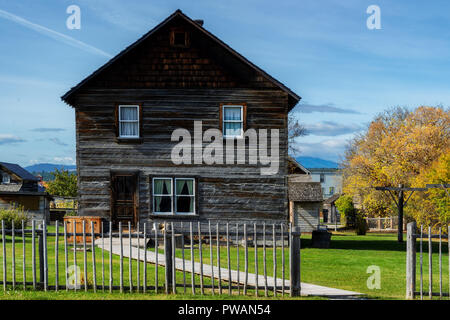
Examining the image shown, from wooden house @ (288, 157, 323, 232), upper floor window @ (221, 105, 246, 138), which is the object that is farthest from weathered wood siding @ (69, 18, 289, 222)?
wooden house @ (288, 157, 323, 232)

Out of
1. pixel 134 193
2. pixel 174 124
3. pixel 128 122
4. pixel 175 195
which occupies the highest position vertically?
pixel 128 122

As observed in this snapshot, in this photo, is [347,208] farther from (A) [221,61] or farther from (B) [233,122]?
(A) [221,61]

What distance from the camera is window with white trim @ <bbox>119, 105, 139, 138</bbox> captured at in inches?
1000

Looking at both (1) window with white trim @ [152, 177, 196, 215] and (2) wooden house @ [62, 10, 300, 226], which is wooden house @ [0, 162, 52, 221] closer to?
(2) wooden house @ [62, 10, 300, 226]

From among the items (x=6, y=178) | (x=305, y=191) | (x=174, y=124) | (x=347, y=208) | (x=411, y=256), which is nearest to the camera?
(x=411, y=256)

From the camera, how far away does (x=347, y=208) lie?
56.6m

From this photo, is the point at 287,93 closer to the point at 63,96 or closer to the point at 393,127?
the point at 63,96

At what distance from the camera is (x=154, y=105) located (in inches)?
995

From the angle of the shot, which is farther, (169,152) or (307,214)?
(307,214)

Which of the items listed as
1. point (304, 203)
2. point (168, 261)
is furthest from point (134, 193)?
point (304, 203)

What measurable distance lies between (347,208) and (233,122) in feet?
112

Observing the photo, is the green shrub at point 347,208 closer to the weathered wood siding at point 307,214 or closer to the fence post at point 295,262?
the weathered wood siding at point 307,214
